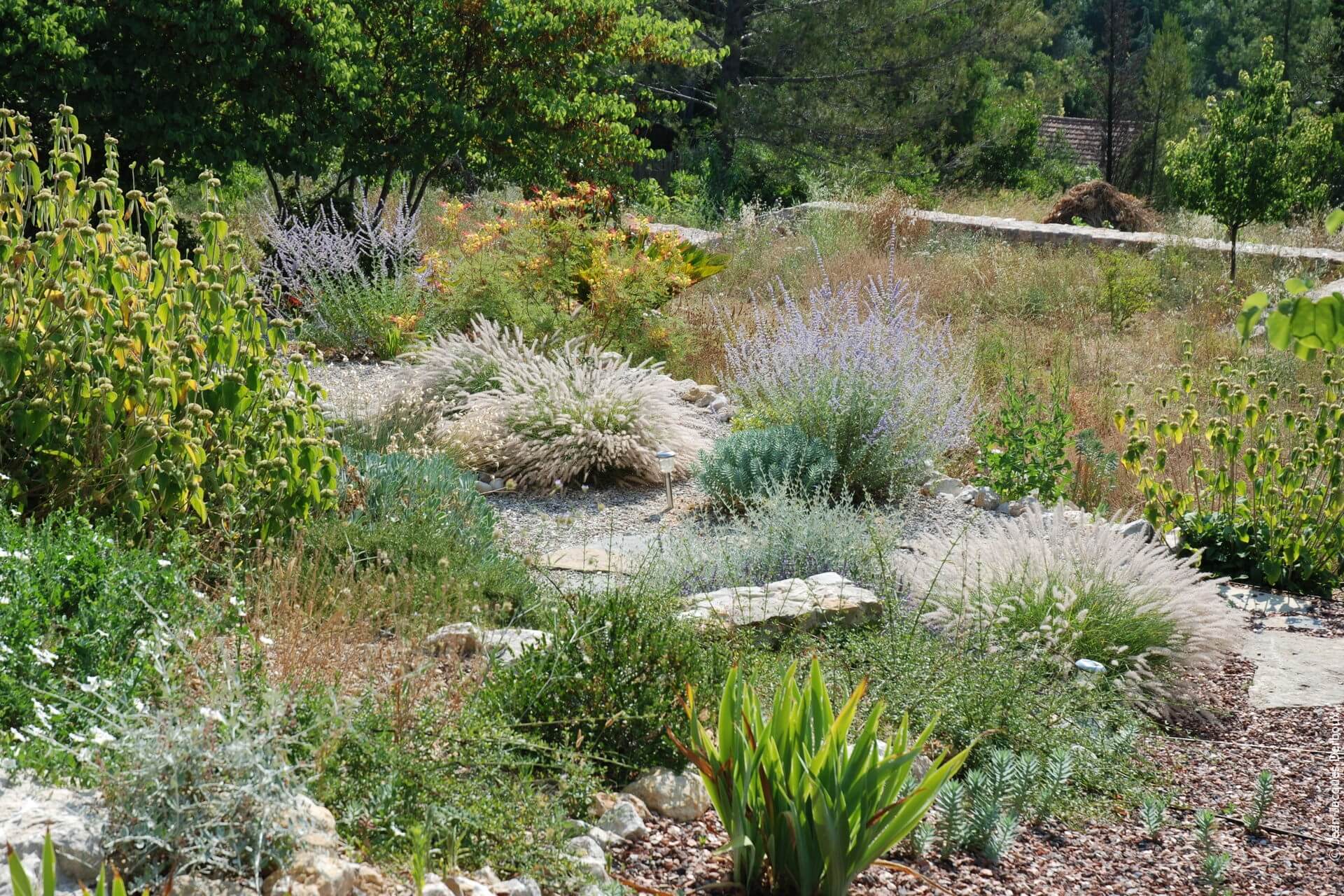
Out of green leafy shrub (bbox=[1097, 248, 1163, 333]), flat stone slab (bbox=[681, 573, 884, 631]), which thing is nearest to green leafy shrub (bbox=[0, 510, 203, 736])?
flat stone slab (bbox=[681, 573, 884, 631])

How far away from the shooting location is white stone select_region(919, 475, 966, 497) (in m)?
6.43

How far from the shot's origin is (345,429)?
6133 mm

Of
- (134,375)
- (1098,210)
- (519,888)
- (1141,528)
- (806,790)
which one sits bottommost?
(1141,528)

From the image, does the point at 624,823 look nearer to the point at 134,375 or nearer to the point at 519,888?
the point at 519,888

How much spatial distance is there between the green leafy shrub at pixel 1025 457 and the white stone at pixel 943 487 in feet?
0.54

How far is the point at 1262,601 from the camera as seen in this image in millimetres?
5391

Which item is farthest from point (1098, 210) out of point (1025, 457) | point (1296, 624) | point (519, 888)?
point (519, 888)

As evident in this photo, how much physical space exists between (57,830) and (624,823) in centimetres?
114

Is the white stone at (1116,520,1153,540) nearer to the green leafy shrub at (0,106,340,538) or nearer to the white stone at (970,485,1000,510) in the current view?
the white stone at (970,485,1000,510)

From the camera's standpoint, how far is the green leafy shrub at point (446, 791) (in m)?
2.38

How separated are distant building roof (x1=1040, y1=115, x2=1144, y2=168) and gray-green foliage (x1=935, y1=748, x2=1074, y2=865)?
26.3 meters

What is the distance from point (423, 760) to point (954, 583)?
246cm

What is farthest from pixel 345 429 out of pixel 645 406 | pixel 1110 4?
pixel 1110 4

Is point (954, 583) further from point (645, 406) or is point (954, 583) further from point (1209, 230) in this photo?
point (1209, 230)
